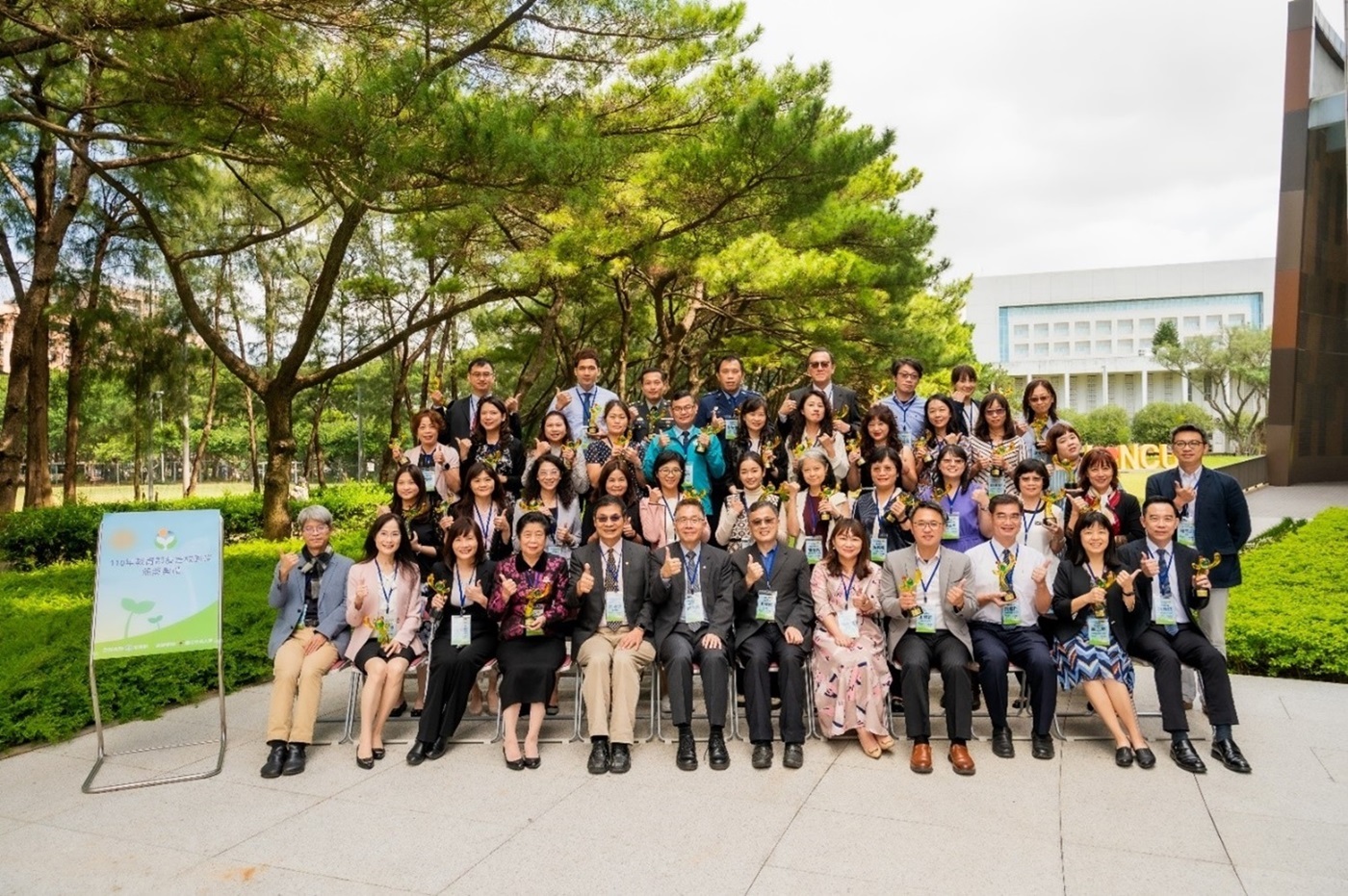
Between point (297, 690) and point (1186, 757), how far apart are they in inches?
168

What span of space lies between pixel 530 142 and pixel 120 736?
14.4 feet

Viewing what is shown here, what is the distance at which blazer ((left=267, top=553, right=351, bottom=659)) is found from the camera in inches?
176

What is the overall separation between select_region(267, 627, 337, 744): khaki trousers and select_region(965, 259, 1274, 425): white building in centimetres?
6739

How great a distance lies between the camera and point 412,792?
3.79 metres

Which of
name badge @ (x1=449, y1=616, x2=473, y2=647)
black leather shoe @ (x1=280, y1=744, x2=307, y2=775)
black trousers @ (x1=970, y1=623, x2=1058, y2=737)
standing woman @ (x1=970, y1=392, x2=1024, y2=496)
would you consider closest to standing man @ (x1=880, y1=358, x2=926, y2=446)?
standing woman @ (x1=970, y1=392, x2=1024, y2=496)

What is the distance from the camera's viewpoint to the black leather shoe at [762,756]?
4047 millimetres

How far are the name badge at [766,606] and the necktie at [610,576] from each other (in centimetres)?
76

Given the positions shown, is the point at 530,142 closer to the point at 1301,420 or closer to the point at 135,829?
the point at 135,829

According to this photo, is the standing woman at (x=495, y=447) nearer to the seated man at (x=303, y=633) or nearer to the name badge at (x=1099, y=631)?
the seated man at (x=303, y=633)

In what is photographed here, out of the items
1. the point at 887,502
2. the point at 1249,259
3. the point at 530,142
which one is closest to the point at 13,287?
the point at 530,142

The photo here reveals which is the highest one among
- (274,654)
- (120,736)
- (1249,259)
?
(1249,259)

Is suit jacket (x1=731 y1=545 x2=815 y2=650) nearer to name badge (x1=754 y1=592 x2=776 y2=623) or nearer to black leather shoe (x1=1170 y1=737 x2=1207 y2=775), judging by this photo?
name badge (x1=754 y1=592 x2=776 y2=623)

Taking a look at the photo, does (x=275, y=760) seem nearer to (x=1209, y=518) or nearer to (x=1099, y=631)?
(x=1099, y=631)

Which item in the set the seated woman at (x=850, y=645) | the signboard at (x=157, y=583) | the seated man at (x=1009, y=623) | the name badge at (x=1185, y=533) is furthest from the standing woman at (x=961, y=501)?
the signboard at (x=157, y=583)
